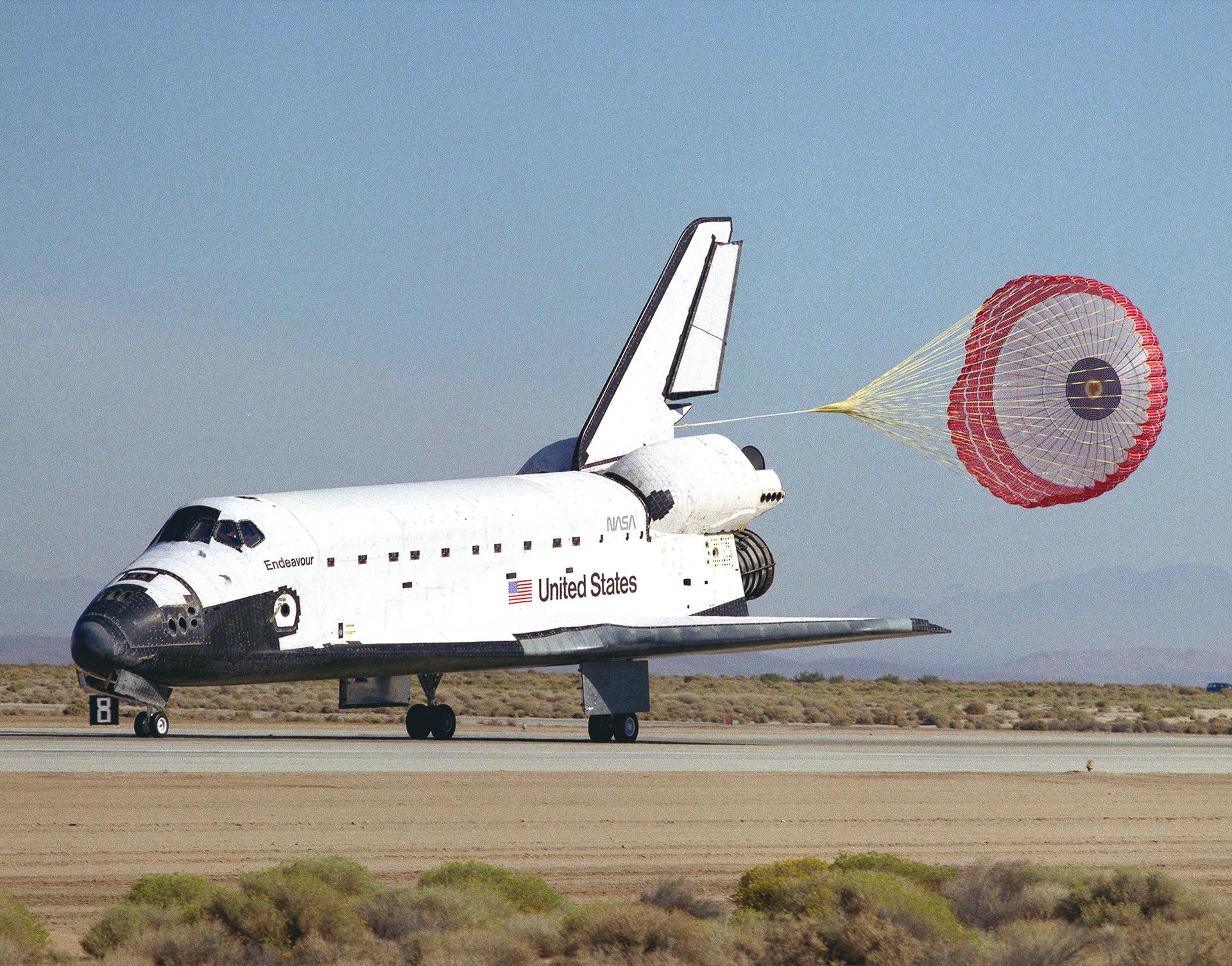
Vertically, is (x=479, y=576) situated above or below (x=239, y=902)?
above

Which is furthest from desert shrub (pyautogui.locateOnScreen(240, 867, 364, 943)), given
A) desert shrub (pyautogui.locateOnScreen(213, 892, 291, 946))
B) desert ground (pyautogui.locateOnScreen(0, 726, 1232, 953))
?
desert ground (pyautogui.locateOnScreen(0, 726, 1232, 953))

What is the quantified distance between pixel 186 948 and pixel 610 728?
18.4 metres

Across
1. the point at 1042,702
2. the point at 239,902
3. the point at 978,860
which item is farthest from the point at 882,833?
the point at 1042,702

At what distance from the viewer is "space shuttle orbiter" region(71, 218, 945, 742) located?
2366 cm

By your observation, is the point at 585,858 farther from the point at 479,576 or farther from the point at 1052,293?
the point at 1052,293

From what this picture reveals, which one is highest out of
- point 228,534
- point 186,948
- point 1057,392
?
point 1057,392

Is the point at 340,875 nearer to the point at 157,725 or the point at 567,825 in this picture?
the point at 567,825

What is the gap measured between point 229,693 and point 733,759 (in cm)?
2975

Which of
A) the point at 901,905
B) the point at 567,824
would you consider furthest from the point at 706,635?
the point at 901,905

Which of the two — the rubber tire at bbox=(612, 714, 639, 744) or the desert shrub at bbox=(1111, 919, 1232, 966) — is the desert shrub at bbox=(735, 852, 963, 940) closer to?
the desert shrub at bbox=(1111, 919, 1232, 966)

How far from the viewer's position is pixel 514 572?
27.4 metres

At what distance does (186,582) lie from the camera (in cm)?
2347

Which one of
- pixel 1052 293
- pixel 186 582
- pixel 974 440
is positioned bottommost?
pixel 186 582

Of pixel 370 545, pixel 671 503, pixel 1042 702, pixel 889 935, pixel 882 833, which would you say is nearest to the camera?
pixel 889 935
